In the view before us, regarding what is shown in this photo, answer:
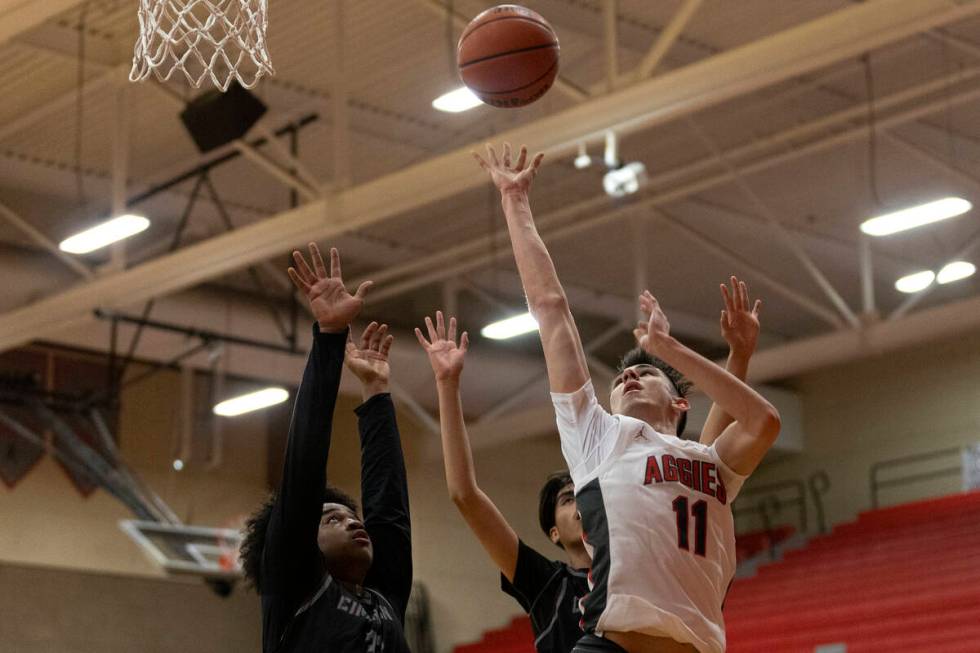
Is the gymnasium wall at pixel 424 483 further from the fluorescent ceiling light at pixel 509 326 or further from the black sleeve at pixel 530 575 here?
the black sleeve at pixel 530 575

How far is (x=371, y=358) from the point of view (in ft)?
14.8

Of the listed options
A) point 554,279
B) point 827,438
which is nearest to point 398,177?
point 554,279

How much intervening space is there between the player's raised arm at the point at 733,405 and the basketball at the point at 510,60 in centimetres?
216

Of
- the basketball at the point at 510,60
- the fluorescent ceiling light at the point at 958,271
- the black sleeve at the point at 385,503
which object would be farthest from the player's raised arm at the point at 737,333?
the fluorescent ceiling light at the point at 958,271

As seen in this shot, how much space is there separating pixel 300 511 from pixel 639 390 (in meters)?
0.94

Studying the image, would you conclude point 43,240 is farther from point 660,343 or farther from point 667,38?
point 660,343

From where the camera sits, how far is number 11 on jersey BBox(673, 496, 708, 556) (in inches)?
146

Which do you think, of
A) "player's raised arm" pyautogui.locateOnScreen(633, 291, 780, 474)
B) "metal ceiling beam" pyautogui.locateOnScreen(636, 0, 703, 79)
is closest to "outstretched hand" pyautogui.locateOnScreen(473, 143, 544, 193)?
"player's raised arm" pyautogui.locateOnScreen(633, 291, 780, 474)

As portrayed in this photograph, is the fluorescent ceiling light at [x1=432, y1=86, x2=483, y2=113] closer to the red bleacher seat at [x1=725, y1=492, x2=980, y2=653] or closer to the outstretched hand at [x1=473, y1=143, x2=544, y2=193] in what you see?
the red bleacher seat at [x1=725, y1=492, x2=980, y2=653]

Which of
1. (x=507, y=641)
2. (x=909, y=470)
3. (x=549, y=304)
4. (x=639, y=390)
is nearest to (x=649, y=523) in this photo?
(x=639, y=390)

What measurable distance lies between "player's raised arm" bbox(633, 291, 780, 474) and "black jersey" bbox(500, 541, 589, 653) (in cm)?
92

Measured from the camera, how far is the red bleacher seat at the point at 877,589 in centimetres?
1137

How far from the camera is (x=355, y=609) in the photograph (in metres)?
3.81

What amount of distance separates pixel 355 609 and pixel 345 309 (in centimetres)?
75
